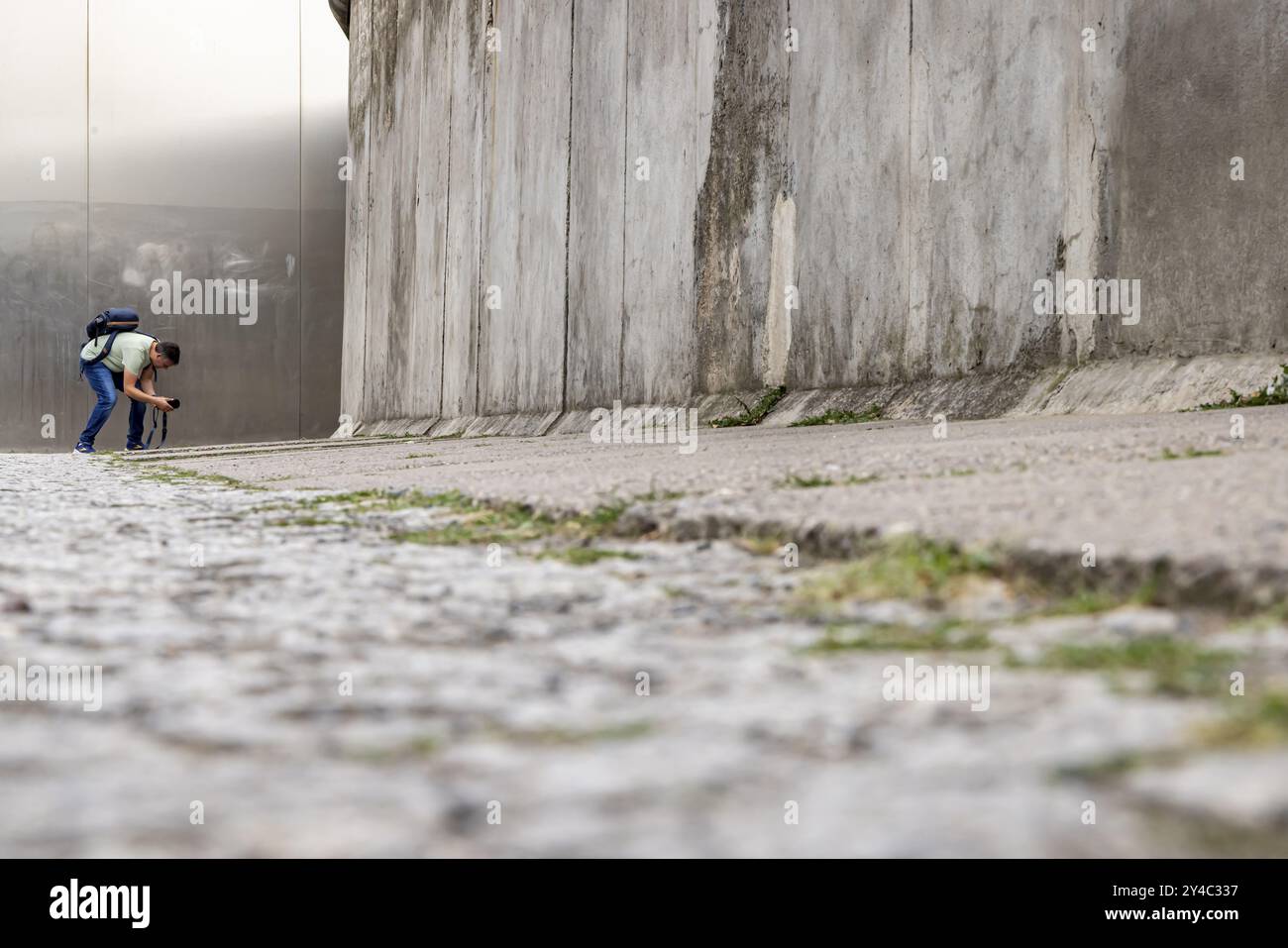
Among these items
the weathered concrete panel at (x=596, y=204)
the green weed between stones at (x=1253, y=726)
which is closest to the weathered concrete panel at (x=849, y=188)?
the weathered concrete panel at (x=596, y=204)

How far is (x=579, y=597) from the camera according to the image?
53.2 inches

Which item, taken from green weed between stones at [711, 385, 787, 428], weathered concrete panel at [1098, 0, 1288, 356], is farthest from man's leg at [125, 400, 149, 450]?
weathered concrete panel at [1098, 0, 1288, 356]

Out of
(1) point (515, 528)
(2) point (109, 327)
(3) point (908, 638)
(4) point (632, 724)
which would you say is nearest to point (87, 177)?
(2) point (109, 327)

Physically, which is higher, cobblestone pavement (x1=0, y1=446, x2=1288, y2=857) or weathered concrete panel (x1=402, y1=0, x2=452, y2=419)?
weathered concrete panel (x1=402, y1=0, x2=452, y2=419)

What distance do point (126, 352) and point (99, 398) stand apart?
0.54 meters

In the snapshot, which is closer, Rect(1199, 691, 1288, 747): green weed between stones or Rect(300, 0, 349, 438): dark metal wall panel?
Rect(1199, 691, 1288, 747): green weed between stones

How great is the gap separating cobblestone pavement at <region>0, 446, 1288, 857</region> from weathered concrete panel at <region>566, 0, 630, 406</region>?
16.2ft

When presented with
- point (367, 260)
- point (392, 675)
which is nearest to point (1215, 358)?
point (392, 675)

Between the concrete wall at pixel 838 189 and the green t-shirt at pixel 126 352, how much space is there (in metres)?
2.93

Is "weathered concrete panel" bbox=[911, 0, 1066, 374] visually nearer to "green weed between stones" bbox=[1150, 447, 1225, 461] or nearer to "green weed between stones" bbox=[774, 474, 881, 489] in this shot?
"green weed between stones" bbox=[1150, 447, 1225, 461]

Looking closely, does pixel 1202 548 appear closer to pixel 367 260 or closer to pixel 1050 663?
pixel 1050 663

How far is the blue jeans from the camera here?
9.62m

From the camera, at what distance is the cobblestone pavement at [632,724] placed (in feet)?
2.14

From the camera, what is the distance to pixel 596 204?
6.48m
